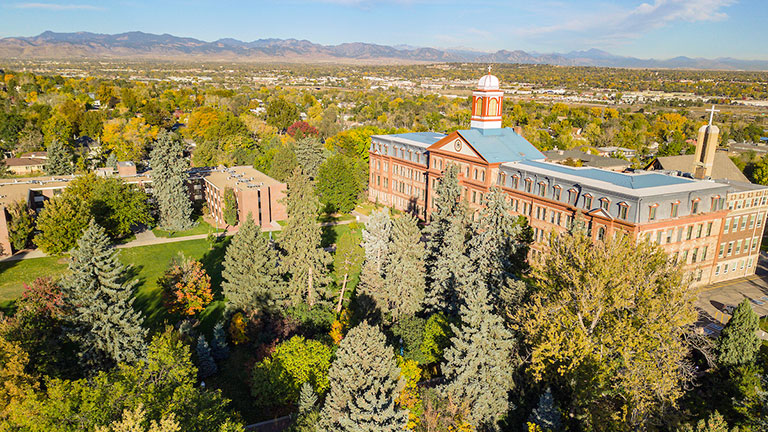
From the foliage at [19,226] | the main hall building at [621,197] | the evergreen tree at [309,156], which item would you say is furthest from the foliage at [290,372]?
the evergreen tree at [309,156]

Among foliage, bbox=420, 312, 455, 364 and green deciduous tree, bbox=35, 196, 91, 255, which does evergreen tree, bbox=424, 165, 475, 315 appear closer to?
foliage, bbox=420, 312, 455, 364

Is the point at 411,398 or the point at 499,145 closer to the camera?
the point at 411,398

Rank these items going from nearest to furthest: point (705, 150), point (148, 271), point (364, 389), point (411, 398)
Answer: point (364, 389) → point (411, 398) → point (148, 271) → point (705, 150)

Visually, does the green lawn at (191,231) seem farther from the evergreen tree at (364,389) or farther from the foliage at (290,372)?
the evergreen tree at (364,389)

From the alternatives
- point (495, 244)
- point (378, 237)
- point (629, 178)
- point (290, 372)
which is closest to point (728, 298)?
point (629, 178)

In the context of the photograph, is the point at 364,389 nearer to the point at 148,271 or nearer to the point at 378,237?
the point at 378,237

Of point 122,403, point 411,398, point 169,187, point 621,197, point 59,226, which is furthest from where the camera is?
point 169,187

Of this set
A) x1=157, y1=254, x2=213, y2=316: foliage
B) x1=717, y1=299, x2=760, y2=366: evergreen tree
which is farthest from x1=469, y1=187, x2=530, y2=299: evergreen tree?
x1=157, y1=254, x2=213, y2=316: foliage
